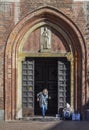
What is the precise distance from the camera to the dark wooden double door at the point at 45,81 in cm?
2150

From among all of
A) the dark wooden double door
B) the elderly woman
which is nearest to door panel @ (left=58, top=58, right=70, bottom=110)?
the dark wooden double door

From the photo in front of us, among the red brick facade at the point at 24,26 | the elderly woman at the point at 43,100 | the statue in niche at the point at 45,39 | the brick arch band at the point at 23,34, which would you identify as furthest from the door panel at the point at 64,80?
the statue in niche at the point at 45,39

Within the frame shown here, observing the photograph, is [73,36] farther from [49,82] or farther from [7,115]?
[7,115]

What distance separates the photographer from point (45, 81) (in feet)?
72.2

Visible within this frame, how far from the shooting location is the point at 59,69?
21.5 m

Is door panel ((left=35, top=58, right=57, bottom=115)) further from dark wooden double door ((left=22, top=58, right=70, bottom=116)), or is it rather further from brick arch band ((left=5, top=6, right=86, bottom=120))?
brick arch band ((left=5, top=6, right=86, bottom=120))

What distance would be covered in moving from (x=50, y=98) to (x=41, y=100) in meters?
0.74

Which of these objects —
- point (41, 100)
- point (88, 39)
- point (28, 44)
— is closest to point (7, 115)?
point (41, 100)

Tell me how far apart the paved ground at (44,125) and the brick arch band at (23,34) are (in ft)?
2.80

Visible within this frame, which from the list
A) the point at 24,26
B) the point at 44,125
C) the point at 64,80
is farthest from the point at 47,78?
the point at 44,125

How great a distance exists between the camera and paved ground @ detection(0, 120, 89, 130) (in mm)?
19156

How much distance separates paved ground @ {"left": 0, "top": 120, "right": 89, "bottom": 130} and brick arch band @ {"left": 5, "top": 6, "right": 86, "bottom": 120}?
85 cm

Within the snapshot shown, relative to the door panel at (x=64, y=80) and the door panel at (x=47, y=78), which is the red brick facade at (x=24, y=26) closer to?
the door panel at (x=64, y=80)

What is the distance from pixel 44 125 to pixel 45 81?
272 centimetres
